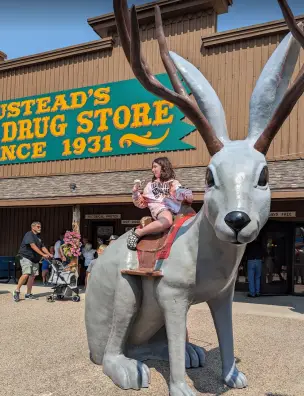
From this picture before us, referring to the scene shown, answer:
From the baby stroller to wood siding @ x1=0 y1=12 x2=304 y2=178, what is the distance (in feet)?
13.6

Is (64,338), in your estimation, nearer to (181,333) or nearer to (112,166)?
(181,333)

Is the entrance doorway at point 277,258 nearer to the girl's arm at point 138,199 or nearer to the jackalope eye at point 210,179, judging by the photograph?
the girl's arm at point 138,199

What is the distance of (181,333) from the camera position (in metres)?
3.21

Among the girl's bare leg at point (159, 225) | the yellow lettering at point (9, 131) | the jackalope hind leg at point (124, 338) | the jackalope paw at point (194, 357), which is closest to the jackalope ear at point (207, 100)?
the girl's bare leg at point (159, 225)

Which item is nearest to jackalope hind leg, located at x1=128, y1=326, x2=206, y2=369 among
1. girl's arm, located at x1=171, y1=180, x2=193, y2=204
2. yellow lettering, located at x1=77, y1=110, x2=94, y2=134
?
girl's arm, located at x1=171, y1=180, x2=193, y2=204

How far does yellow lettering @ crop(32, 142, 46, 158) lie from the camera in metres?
14.1

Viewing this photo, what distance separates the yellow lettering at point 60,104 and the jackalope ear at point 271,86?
1141 centimetres

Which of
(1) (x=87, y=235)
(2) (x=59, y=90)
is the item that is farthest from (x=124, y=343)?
(2) (x=59, y=90)

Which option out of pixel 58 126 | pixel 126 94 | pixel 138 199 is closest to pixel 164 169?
pixel 138 199

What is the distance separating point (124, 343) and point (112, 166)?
945 centimetres

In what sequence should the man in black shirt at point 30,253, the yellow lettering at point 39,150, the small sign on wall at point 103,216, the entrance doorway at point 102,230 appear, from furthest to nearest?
the yellow lettering at point 39,150, the entrance doorway at point 102,230, the small sign on wall at point 103,216, the man in black shirt at point 30,253

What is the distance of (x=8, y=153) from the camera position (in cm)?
1475

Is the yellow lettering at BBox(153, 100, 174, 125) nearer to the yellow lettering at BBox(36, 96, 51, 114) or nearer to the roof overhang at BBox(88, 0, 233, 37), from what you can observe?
the roof overhang at BBox(88, 0, 233, 37)

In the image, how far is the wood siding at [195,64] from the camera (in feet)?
35.8
